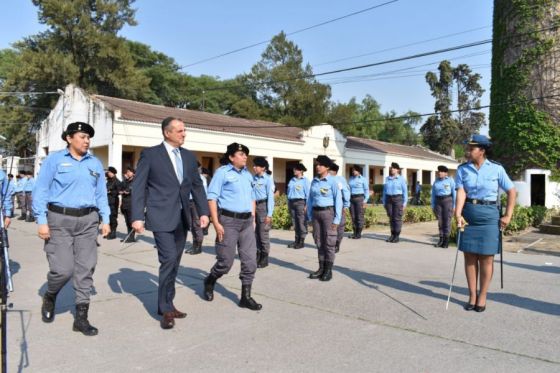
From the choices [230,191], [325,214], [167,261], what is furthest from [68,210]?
[325,214]

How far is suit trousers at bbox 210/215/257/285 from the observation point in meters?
5.41

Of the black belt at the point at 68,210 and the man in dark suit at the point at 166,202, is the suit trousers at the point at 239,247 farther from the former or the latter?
the black belt at the point at 68,210

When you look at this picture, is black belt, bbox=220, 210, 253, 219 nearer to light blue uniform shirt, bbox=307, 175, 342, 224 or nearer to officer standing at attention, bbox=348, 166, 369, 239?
light blue uniform shirt, bbox=307, 175, 342, 224

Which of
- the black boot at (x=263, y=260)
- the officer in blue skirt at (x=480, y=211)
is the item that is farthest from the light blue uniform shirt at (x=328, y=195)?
the officer in blue skirt at (x=480, y=211)

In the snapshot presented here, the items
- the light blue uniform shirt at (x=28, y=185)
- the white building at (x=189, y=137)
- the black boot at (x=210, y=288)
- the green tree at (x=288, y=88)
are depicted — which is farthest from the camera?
the green tree at (x=288, y=88)

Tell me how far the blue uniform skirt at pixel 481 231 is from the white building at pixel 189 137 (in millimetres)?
18392

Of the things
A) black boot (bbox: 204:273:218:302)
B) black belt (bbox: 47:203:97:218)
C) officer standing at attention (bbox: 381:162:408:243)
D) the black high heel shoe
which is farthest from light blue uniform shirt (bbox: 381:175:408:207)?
black belt (bbox: 47:203:97:218)

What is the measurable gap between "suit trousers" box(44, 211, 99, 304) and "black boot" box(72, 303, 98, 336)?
0.06 m

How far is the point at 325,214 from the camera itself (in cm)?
701

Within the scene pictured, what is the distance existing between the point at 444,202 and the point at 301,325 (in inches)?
274

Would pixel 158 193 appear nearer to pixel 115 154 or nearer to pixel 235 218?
pixel 235 218

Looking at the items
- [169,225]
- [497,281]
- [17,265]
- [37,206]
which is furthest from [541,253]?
[17,265]

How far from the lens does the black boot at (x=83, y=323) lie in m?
4.41

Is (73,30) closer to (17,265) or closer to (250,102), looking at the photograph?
(250,102)
